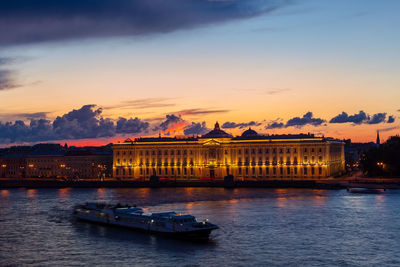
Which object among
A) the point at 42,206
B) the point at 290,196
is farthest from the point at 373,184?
the point at 42,206

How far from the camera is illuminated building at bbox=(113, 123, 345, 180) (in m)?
99.1

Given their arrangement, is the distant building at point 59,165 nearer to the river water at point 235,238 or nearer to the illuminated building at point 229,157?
the illuminated building at point 229,157

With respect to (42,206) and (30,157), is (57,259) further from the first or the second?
(30,157)

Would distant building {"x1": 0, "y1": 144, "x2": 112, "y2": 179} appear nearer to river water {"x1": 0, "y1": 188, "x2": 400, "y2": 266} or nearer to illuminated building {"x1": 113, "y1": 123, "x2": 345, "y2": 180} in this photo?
illuminated building {"x1": 113, "y1": 123, "x2": 345, "y2": 180}

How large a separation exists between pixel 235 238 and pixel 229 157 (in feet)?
210

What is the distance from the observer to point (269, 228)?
44688 mm

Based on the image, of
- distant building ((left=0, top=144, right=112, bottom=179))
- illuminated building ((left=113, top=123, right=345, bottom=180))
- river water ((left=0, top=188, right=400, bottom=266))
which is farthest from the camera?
distant building ((left=0, top=144, right=112, bottom=179))

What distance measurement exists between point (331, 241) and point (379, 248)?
3378 mm

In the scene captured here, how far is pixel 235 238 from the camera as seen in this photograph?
40.9m

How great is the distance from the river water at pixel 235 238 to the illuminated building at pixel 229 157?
3562cm

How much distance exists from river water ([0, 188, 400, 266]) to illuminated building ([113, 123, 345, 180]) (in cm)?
3562

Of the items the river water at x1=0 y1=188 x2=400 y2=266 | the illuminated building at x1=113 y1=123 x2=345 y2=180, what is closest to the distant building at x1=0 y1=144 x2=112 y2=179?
the illuminated building at x1=113 y1=123 x2=345 y2=180

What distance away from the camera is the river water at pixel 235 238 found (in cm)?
3481

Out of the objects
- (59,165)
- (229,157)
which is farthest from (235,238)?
(59,165)
